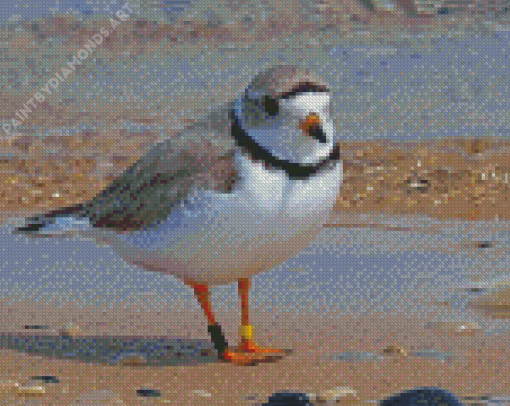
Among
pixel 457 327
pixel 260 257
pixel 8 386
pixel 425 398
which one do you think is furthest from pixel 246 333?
pixel 425 398

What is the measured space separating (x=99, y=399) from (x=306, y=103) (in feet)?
5.82

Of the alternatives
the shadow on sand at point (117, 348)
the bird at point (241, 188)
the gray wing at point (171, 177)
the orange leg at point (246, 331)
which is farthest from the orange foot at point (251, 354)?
the gray wing at point (171, 177)

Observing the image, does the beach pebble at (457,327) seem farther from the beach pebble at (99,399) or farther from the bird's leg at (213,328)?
the beach pebble at (99,399)

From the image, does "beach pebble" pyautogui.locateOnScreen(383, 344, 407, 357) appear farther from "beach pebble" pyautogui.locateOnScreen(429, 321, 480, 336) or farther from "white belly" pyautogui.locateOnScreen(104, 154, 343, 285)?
"white belly" pyautogui.locateOnScreen(104, 154, 343, 285)

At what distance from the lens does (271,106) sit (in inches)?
250

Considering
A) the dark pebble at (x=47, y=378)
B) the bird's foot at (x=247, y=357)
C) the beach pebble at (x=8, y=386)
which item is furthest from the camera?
the bird's foot at (x=247, y=357)

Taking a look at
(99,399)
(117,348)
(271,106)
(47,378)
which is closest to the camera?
(99,399)

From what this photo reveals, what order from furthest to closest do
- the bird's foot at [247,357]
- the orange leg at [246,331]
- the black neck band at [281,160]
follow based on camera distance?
the orange leg at [246,331] < the bird's foot at [247,357] < the black neck band at [281,160]

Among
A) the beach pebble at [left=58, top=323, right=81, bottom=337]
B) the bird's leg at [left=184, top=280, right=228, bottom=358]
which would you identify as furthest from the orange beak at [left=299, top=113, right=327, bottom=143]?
the beach pebble at [left=58, top=323, right=81, bottom=337]

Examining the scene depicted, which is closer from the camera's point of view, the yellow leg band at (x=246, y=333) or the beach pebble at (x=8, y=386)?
the beach pebble at (x=8, y=386)

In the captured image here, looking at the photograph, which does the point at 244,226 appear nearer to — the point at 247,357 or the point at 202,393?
the point at 202,393

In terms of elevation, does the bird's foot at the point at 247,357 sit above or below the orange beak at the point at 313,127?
below

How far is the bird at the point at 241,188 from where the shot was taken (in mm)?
6281

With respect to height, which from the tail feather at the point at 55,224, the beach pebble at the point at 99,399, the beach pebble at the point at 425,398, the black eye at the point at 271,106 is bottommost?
the beach pebble at the point at 99,399
